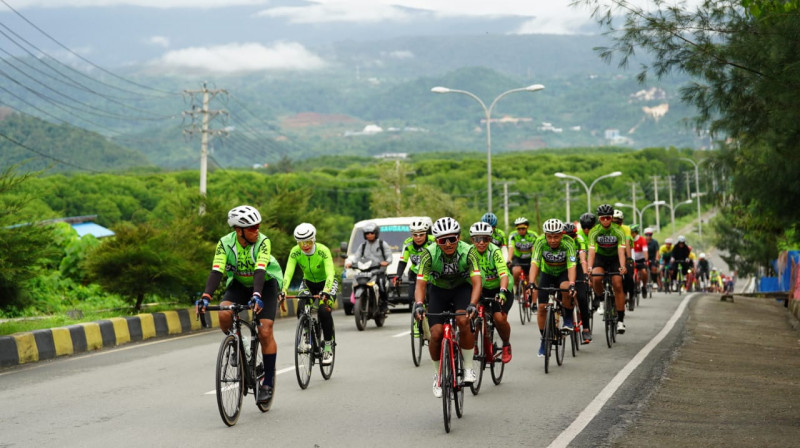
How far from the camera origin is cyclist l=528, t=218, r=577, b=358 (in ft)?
46.3

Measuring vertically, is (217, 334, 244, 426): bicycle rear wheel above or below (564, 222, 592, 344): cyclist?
below

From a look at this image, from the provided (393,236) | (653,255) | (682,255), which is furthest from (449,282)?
(682,255)

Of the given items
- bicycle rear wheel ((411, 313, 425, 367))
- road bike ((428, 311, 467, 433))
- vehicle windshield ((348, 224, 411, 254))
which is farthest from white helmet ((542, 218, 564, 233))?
vehicle windshield ((348, 224, 411, 254))

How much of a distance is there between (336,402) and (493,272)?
244cm

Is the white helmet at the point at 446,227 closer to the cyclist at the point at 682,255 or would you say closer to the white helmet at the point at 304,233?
the white helmet at the point at 304,233

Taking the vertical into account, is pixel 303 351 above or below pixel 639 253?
below

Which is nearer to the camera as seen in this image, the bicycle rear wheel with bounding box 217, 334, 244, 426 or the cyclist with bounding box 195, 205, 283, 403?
the bicycle rear wheel with bounding box 217, 334, 244, 426

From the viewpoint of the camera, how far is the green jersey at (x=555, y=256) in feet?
46.6

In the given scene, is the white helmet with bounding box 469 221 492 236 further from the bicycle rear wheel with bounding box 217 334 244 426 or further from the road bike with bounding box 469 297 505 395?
the bicycle rear wheel with bounding box 217 334 244 426

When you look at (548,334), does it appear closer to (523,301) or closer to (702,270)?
(523,301)

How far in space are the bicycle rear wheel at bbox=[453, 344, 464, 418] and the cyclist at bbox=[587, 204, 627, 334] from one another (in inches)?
280

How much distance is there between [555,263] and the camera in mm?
14422

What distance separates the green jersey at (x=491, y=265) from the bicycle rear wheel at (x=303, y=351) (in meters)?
Result: 1.95

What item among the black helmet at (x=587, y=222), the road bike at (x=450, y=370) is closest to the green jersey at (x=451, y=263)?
the road bike at (x=450, y=370)
